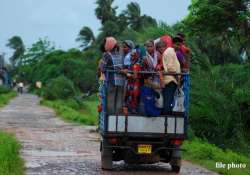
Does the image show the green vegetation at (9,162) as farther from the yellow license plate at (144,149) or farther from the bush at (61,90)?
the bush at (61,90)

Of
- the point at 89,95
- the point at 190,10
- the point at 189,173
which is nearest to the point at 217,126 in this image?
the point at 190,10

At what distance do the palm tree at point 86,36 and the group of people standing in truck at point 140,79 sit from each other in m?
82.4

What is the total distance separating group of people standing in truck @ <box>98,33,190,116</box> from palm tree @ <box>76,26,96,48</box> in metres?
82.4

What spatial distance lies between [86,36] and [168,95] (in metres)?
83.9

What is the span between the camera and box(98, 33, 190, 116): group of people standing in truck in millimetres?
12125

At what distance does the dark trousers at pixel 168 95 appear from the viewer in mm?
12242

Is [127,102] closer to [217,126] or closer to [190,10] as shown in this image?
[217,126]

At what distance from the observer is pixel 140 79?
12250 millimetres

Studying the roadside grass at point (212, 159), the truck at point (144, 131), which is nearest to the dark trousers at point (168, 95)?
the truck at point (144, 131)

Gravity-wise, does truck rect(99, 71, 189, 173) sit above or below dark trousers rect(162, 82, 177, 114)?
below

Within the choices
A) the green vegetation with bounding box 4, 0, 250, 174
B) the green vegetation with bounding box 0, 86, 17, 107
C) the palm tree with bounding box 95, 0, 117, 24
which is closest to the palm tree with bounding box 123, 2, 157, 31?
the palm tree with bounding box 95, 0, 117, 24

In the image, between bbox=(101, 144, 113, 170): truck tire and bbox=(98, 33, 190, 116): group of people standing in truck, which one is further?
bbox=(101, 144, 113, 170): truck tire

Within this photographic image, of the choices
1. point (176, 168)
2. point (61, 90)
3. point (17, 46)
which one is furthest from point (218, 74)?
point (17, 46)

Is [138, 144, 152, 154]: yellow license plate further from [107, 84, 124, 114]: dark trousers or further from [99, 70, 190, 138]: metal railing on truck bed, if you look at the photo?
[107, 84, 124, 114]: dark trousers
